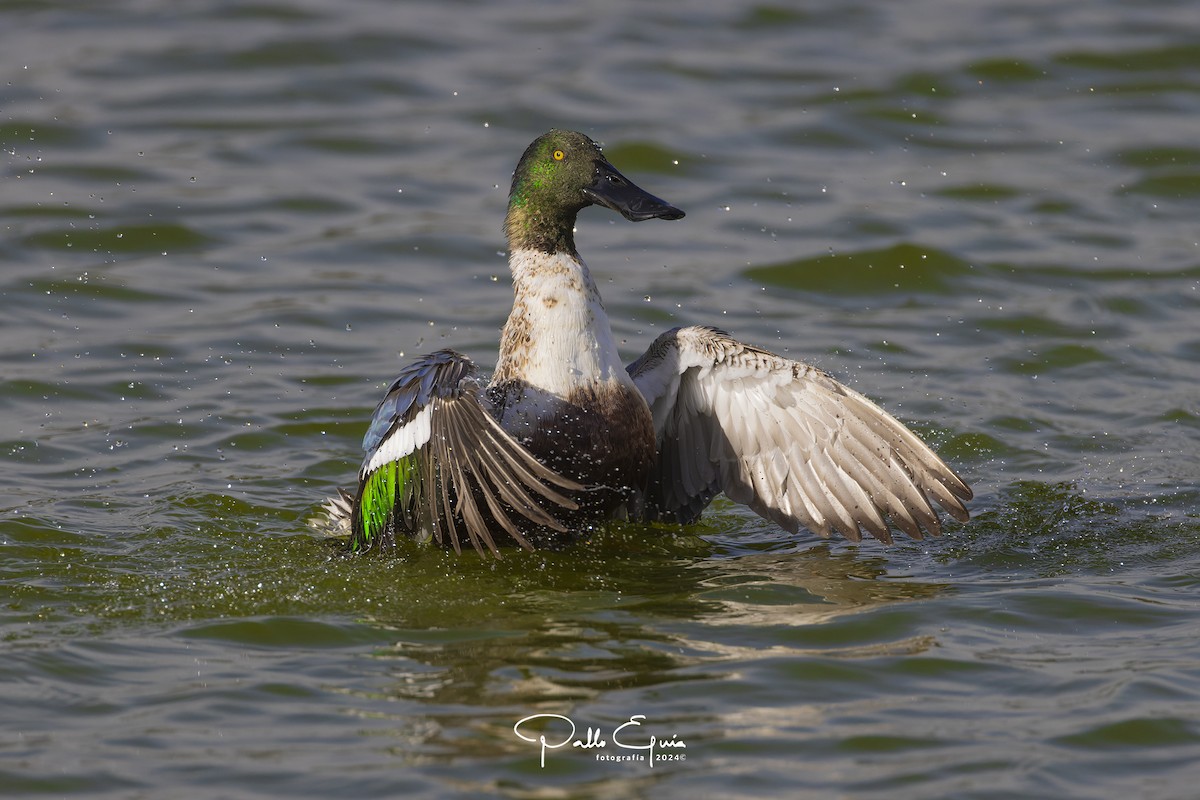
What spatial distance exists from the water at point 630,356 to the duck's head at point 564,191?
1.31 metres

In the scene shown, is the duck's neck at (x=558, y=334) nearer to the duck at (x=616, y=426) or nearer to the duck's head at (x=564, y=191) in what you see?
the duck at (x=616, y=426)

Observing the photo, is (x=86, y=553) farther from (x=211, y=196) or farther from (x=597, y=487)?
(x=211, y=196)

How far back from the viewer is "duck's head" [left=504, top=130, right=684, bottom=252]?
21.2 feet

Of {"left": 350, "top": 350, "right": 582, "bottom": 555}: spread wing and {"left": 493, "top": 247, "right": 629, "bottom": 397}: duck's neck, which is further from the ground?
{"left": 493, "top": 247, "right": 629, "bottom": 397}: duck's neck

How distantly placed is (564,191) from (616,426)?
102 cm

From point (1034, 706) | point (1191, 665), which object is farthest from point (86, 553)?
point (1191, 665)

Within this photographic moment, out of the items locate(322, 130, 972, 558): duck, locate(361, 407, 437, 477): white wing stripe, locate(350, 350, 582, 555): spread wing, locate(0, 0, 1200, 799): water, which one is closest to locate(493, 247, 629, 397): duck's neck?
locate(322, 130, 972, 558): duck

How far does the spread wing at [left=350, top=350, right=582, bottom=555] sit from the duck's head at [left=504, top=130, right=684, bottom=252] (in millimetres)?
823

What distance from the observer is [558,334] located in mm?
6238

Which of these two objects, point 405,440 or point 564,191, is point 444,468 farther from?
point 564,191

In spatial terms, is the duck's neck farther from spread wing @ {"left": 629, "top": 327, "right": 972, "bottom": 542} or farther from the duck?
spread wing @ {"left": 629, "top": 327, "right": 972, "bottom": 542}

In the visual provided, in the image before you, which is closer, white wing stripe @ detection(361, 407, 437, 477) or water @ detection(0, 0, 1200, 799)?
water @ detection(0, 0, 1200, 799)

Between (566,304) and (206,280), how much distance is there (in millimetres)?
4260

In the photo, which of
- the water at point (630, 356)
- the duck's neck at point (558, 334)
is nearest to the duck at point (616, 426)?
→ the duck's neck at point (558, 334)
